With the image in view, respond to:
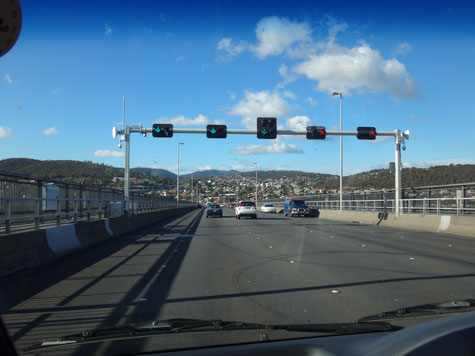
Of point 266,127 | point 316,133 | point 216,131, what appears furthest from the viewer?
point 316,133

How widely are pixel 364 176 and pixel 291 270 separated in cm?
5055

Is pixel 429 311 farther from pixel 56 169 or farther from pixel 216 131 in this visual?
pixel 56 169

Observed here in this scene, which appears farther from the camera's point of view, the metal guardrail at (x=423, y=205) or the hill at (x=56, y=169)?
the hill at (x=56, y=169)

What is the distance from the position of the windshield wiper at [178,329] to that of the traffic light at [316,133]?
71.6 feet

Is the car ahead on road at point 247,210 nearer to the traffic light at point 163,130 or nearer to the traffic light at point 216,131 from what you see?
the traffic light at point 216,131

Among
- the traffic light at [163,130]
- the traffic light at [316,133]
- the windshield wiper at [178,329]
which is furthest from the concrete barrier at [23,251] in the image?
the traffic light at [316,133]

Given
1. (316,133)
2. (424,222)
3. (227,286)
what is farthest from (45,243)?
(316,133)

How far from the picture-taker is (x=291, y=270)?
31.1 feet

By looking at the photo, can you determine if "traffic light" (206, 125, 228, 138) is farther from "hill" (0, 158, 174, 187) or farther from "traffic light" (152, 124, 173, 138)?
"hill" (0, 158, 174, 187)

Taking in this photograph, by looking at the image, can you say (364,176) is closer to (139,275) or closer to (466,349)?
(139,275)

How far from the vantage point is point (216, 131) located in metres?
25.5

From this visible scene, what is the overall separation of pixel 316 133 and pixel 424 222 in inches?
318

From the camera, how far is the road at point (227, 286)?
19.1 feet

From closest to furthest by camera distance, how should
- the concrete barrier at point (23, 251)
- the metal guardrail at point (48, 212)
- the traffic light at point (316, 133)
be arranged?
1. the concrete barrier at point (23, 251)
2. the metal guardrail at point (48, 212)
3. the traffic light at point (316, 133)
